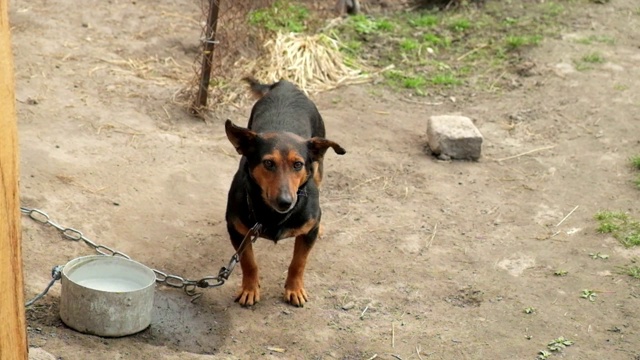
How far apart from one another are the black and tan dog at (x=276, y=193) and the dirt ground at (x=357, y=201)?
0.30m

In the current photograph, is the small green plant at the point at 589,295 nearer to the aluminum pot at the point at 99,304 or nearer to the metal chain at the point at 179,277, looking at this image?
the metal chain at the point at 179,277

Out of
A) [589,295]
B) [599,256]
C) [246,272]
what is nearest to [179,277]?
[246,272]

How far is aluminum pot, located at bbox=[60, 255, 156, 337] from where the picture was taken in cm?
518

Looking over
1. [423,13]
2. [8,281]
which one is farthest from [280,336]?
[423,13]

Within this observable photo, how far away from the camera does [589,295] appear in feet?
20.9

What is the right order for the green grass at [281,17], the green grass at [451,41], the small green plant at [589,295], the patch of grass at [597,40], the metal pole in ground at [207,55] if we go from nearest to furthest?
the small green plant at [589,295]
the metal pole in ground at [207,55]
the green grass at [451,41]
the green grass at [281,17]
the patch of grass at [597,40]

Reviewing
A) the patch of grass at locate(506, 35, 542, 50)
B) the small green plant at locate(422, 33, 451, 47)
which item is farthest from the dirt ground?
the small green plant at locate(422, 33, 451, 47)

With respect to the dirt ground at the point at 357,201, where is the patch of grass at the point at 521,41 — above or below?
above

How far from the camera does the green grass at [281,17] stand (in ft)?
35.7

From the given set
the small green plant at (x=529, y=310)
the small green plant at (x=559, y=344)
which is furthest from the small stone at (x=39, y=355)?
the small green plant at (x=529, y=310)

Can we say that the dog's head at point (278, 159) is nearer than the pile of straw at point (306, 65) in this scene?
Yes

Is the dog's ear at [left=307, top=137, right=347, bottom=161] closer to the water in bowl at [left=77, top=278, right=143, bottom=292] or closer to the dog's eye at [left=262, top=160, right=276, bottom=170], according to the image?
the dog's eye at [left=262, top=160, right=276, bottom=170]

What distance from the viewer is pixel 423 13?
40.6 ft

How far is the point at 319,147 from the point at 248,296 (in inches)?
46.4
